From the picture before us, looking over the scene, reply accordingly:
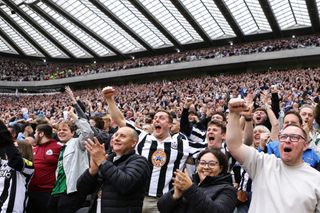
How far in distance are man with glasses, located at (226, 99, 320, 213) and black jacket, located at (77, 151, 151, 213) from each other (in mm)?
950

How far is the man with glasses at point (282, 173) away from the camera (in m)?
2.95

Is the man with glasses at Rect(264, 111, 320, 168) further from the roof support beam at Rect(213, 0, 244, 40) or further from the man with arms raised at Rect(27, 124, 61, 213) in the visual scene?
the roof support beam at Rect(213, 0, 244, 40)

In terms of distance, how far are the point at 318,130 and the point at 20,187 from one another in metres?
3.43

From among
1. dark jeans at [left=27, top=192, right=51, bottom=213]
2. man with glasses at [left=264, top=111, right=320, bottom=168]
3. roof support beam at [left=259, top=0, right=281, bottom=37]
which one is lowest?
dark jeans at [left=27, top=192, right=51, bottom=213]

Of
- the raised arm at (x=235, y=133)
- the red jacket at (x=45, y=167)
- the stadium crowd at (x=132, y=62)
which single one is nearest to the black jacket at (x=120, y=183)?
the raised arm at (x=235, y=133)

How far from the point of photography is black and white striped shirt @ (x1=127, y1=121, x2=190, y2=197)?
4770 millimetres

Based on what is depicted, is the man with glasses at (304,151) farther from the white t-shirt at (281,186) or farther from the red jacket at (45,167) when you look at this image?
the red jacket at (45,167)

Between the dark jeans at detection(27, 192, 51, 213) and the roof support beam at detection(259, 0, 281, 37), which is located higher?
the roof support beam at detection(259, 0, 281, 37)

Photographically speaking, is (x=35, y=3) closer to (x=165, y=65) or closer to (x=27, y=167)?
(x=165, y=65)

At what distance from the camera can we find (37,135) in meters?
5.82

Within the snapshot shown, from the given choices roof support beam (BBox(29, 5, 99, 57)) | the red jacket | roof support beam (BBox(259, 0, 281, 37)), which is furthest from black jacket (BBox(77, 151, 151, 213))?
roof support beam (BBox(29, 5, 99, 57))

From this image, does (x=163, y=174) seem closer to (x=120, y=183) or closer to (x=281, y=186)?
(x=120, y=183)

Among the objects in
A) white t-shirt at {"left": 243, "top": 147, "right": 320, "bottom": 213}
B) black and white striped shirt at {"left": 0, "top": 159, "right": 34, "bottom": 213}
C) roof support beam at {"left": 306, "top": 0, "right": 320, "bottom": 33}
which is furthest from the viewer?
roof support beam at {"left": 306, "top": 0, "right": 320, "bottom": 33}

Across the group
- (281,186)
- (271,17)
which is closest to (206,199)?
(281,186)
